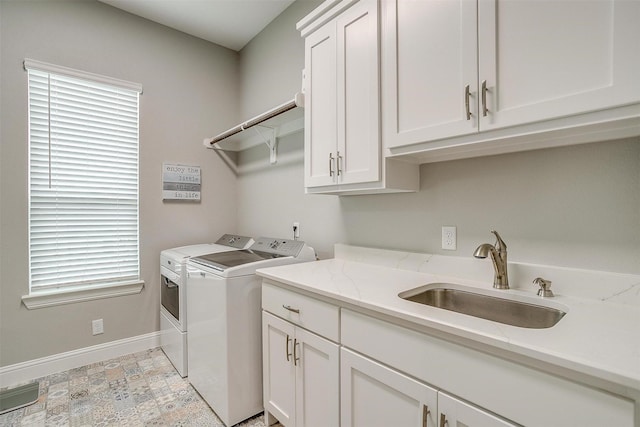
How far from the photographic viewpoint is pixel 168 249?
273 cm

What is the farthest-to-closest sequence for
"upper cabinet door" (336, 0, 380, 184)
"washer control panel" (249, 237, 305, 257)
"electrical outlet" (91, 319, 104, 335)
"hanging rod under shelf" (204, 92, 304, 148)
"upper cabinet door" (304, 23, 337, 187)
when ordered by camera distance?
"electrical outlet" (91, 319, 104, 335), "washer control panel" (249, 237, 305, 257), "hanging rod under shelf" (204, 92, 304, 148), "upper cabinet door" (304, 23, 337, 187), "upper cabinet door" (336, 0, 380, 184)

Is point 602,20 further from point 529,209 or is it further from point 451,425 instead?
point 451,425

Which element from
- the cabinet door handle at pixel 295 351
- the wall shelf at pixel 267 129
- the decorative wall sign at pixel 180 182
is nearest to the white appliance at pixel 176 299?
the decorative wall sign at pixel 180 182

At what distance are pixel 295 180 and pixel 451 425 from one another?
1.89m

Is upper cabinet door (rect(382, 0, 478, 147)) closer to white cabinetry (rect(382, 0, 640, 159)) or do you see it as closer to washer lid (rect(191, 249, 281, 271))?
white cabinetry (rect(382, 0, 640, 159))

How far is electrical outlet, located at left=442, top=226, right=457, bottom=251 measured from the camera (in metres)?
1.47

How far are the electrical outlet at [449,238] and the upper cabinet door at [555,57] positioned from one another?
573 millimetres

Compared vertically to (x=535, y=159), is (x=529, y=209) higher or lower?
lower

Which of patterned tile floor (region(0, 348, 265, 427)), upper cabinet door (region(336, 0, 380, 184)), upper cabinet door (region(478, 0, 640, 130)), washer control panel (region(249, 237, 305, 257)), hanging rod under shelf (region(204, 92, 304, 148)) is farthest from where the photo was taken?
washer control panel (region(249, 237, 305, 257))

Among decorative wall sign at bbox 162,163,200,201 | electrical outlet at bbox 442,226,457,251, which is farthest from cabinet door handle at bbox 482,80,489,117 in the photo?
decorative wall sign at bbox 162,163,200,201

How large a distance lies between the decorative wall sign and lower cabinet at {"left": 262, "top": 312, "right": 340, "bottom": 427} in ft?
5.56

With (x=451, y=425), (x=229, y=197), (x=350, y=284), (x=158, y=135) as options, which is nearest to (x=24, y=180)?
(x=158, y=135)

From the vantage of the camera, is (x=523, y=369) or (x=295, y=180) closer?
(x=523, y=369)

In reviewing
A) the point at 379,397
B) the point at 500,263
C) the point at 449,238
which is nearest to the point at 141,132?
the point at 449,238
